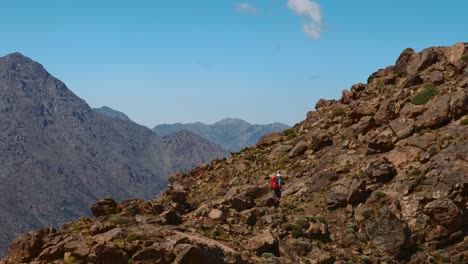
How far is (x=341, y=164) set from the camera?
1948 inches

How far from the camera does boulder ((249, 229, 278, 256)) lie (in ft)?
112

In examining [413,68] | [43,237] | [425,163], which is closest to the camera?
[43,237]

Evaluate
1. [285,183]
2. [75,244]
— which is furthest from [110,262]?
[285,183]

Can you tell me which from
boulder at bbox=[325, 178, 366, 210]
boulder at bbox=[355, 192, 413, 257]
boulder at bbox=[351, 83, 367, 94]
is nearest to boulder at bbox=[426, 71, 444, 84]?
boulder at bbox=[351, 83, 367, 94]

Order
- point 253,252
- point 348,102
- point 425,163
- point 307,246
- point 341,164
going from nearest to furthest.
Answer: point 253,252
point 307,246
point 425,163
point 341,164
point 348,102

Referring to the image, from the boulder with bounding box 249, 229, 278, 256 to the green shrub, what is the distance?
24208 mm

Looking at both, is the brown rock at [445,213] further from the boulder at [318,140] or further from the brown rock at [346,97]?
the brown rock at [346,97]

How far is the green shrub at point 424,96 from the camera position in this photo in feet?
167

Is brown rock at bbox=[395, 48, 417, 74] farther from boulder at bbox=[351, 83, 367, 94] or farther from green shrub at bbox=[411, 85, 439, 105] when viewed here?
green shrub at bbox=[411, 85, 439, 105]

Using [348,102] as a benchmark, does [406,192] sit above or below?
below

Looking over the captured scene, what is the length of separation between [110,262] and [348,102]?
1841 inches

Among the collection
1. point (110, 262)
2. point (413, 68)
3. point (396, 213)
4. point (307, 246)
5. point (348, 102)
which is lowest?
point (110, 262)

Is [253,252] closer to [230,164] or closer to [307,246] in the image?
[307,246]

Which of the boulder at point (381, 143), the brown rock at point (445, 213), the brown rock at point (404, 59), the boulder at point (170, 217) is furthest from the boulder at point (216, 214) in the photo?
the brown rock at point (404, 59)
